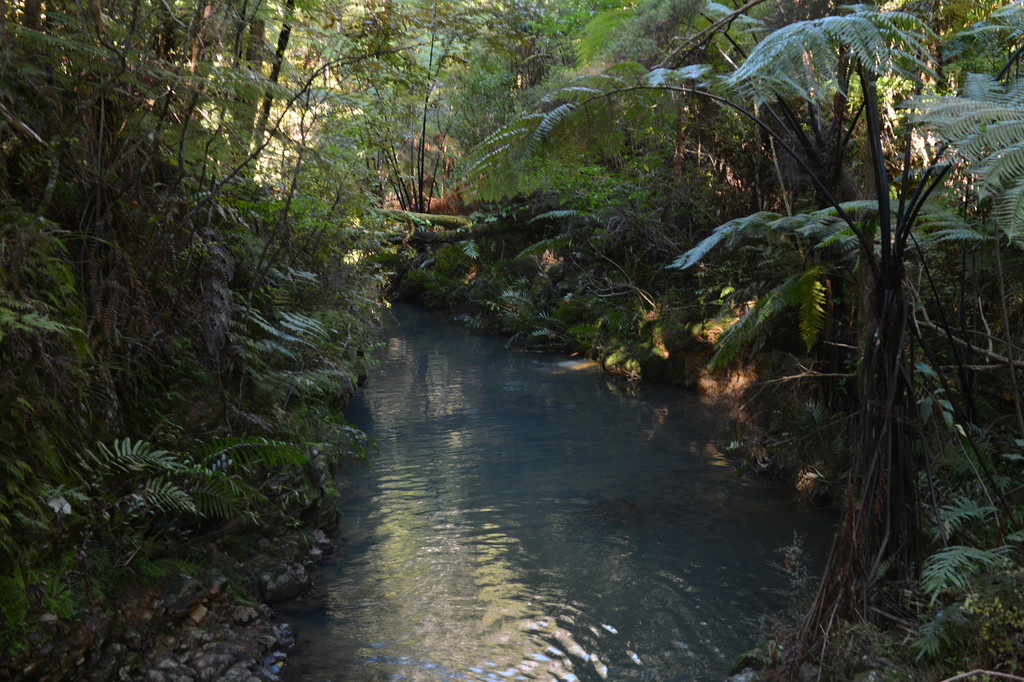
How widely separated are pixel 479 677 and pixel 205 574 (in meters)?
1.49

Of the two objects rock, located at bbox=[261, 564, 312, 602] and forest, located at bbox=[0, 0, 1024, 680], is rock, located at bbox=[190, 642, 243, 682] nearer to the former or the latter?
forest, located at bbox=[0, 0, 1024, 680]

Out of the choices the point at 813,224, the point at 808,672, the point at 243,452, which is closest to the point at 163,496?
the point at 243,452

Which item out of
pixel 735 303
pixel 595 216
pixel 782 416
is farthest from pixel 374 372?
pixel 782 416

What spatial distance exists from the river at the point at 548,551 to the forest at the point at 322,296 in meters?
0.42

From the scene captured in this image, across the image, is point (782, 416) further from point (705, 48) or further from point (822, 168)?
point (705, 48)

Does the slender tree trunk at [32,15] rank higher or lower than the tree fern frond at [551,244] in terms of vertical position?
higher

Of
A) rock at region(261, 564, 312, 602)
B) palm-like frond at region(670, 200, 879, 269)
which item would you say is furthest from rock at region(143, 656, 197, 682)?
palm-like frond at region(670, 200, 879, 269)

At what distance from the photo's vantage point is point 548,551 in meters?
4.48

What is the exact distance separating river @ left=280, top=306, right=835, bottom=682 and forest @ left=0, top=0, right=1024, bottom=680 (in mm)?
424

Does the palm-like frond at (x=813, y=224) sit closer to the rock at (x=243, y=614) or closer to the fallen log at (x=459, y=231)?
the rock at (x=243, y=614)

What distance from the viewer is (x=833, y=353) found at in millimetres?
5469

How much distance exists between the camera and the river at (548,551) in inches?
132

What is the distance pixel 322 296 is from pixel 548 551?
3461 mm

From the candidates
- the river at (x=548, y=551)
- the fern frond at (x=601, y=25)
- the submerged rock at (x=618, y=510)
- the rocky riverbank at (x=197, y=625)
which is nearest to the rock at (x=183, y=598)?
the rocky riverbank at (x=197, y=625)
